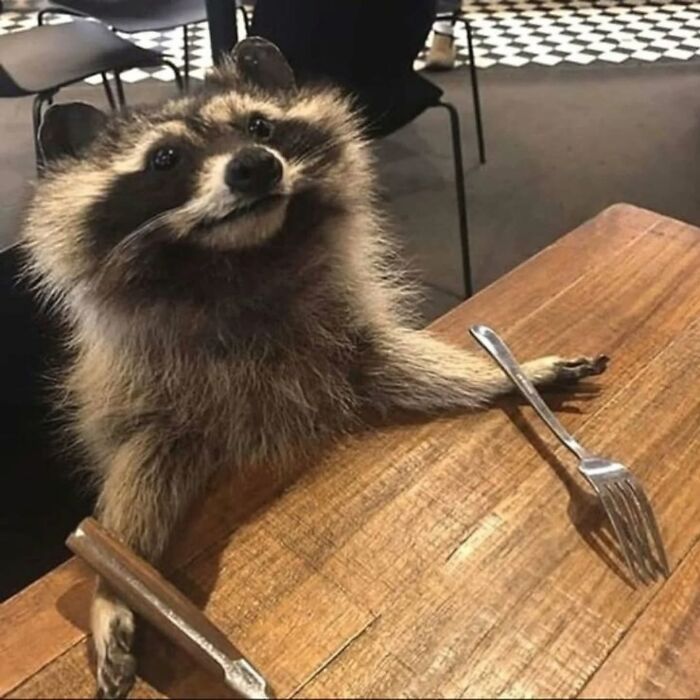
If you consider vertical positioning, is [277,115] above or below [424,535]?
above

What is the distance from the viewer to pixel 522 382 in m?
1.07

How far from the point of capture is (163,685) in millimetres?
766

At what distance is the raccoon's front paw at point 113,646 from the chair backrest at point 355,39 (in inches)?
46.5

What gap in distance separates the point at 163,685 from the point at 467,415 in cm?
45

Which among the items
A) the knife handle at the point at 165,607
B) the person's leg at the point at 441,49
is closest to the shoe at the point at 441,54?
the person's leg at the point at 441,49

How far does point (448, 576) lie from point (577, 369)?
35cm

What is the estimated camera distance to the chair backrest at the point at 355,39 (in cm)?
184

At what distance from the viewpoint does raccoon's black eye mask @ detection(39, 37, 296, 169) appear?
975 mm

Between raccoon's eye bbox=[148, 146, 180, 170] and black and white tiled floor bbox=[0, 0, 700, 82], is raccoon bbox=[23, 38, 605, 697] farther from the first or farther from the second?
black and white tiled floor bbox=[0, 0, 700, 82]

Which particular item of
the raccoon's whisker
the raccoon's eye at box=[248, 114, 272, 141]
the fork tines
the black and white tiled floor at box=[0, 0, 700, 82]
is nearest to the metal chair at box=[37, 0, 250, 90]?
the black and white tiled floor at box=[0, 0, 700, 82]

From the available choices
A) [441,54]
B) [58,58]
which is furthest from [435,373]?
[441,54]

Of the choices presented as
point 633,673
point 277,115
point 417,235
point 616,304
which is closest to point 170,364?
point 277,115

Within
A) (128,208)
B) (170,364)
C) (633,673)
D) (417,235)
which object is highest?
(128,208)

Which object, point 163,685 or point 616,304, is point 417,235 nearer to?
point 616,304
